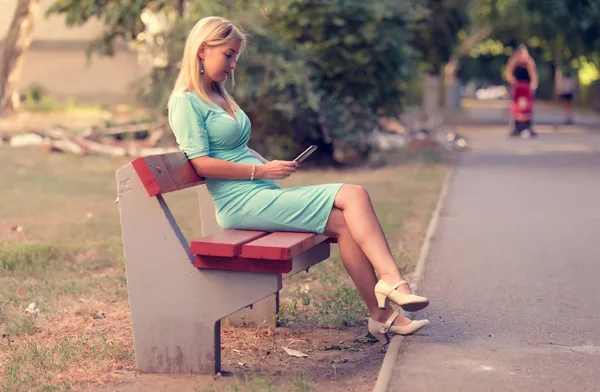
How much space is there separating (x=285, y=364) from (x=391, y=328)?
575 millimetres

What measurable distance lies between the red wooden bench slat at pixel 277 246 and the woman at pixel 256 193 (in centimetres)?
16

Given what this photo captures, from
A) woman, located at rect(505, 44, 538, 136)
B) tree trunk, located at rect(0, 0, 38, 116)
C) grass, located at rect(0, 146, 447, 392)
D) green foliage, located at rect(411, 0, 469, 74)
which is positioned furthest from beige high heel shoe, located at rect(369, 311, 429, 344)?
green foliage, located at rect(411, 0, 469, 74)

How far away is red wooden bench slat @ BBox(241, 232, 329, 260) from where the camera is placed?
16.3 ft

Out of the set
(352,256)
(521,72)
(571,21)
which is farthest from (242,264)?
(521,72)

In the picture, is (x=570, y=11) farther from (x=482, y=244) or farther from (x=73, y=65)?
(x=73, y=65)

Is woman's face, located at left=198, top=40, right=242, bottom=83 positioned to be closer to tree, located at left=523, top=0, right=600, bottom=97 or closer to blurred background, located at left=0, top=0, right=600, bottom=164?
blurred background, located at left=0, top=0, right=600, bottom=164

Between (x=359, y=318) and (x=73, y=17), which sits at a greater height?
(x=73, y=17)

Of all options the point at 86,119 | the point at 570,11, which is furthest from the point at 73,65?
the point at 570,11

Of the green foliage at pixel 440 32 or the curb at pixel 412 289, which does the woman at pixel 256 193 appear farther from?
the green foliage at pixel 440 32

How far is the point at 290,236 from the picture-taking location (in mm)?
5371

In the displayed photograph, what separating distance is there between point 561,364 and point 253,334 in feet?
5.96

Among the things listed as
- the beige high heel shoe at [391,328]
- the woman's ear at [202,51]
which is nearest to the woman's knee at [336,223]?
the beige high heel shoe at [391,328]

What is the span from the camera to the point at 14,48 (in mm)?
25266

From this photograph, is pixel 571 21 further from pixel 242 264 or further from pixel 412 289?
pixel 242 264
